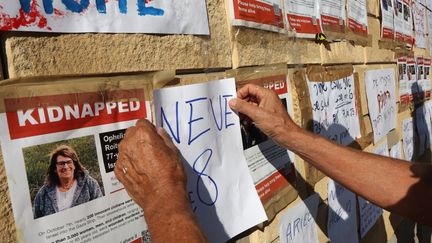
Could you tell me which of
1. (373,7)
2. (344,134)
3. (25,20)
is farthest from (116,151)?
(373,7)

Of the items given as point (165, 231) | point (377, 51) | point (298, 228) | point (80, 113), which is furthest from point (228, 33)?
point (377, 51)

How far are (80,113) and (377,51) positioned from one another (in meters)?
2.68

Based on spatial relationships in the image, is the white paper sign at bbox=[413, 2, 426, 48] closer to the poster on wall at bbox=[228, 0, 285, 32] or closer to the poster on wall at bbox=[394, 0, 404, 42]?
the poster on wall at bbox=[394, 0, 404, 42]

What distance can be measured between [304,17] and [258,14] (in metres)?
0.49

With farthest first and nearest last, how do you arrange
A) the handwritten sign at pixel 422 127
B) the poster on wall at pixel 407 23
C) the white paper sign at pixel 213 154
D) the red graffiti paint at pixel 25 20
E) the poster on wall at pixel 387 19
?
1. the handwritten sign at pixel 422 127
2. the poster on wall at pixel 407 23
3. the poster on wall at pixel 387 19
4. the white paper sign at pixel 213 154
5. the red graffiti paint at pixel 25 20

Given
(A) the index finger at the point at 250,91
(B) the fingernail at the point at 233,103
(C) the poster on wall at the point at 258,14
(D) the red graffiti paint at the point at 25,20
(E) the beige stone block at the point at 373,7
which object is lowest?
(B) the fingernail at the point at 233,103

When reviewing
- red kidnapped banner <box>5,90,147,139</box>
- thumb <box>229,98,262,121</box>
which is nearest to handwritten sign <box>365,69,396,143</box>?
thumb <box>229,98,262,121</box>

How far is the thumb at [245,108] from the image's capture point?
4.29 ft

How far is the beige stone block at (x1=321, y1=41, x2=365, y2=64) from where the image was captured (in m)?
2.19

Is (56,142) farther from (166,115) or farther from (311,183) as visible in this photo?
(311,183)

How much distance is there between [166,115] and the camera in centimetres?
108

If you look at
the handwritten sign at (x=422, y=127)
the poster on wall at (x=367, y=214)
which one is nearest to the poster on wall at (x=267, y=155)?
the poster on wall at (x=367, y=214)

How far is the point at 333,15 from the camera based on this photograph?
90.3 inches

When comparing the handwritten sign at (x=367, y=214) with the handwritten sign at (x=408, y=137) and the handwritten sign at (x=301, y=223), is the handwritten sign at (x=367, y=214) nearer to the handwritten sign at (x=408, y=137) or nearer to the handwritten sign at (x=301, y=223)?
the handwritten sign at (x=301, y=223)
